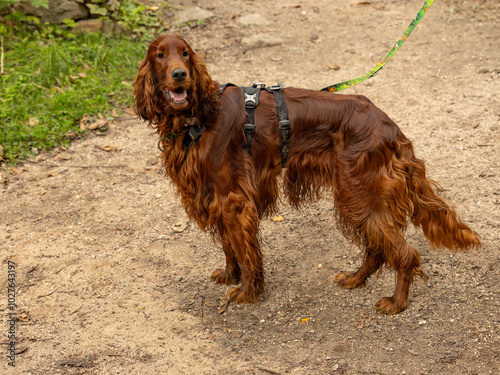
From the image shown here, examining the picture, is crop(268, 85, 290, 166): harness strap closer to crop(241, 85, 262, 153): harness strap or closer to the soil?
crop(241, 85, 262, 153): harness strap

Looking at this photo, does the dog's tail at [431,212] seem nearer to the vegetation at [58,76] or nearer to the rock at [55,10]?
the vegetation at [58,76]

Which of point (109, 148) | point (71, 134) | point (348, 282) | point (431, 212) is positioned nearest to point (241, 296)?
point (348, 282)

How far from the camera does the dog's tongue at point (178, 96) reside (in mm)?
3465

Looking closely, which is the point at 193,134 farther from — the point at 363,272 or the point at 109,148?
the point at 109,148

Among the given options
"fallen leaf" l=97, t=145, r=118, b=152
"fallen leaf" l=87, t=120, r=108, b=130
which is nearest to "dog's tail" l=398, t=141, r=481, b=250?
"fallen leaf" l=97, t=145, r=118, b=152

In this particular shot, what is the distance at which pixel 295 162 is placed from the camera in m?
3.84

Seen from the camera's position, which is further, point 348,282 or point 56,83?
point 56,83

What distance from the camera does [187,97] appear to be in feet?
11.5

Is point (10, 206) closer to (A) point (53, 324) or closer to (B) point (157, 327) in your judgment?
(A) point (53, 324)

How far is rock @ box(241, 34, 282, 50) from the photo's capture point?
803cm

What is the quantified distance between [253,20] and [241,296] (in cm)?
570

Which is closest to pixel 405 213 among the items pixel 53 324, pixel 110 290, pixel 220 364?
pixel 220 364

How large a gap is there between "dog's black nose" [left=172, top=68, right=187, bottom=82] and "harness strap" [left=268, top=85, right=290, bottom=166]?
0.73 metres

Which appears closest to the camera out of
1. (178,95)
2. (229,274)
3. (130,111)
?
(178,95)
